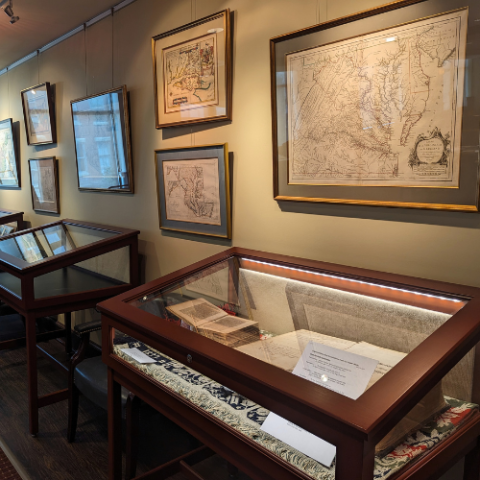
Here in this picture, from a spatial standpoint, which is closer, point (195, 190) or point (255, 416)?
point (255, 416)

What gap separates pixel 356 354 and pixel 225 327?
1.56ft

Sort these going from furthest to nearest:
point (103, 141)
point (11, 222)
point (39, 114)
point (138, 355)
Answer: point (11, 222)
point (39, 114)
point (103, 141)
point (138, 355)

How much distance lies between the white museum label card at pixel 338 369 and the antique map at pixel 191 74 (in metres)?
1.60

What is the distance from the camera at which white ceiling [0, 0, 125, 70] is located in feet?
9.89

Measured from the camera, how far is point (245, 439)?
1165 millimetres

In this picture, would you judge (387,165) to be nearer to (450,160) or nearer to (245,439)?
(450,160)

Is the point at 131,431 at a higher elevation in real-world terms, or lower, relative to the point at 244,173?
lower

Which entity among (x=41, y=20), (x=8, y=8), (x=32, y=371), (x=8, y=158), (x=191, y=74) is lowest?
(x=32, y=371)

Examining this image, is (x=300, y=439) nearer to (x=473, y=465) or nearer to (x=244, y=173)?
(x=473, y=465)

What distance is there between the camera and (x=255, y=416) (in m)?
1.17

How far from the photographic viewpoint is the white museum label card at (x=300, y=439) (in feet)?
3.32

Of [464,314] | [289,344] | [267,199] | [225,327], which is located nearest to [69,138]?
[267,199]

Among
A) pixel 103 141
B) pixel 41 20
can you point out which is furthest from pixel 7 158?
pixel 103 141

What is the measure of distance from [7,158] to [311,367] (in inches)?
193
